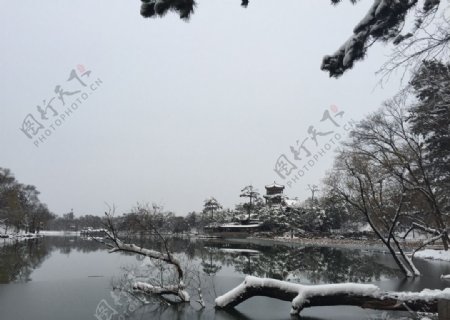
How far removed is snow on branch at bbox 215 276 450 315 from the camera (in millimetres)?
6902

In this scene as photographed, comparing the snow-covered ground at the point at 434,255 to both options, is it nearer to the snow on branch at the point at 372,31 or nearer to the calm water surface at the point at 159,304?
the calm water surface at the point at 159,304

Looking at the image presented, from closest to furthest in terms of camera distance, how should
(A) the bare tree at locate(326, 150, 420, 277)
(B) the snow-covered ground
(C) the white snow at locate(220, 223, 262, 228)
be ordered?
(A) the bare tree at locate(326, 150, 420, 277) → (B) the snow-covered ground → (C) the white snow at locate(220, 223, 262, 228)

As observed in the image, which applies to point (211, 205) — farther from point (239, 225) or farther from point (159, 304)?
point (159, 304)

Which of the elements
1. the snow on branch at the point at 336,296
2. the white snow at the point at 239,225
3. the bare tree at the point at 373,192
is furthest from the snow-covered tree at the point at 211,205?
the snow on branch at the point at 336,296

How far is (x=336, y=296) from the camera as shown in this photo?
25.0 ft

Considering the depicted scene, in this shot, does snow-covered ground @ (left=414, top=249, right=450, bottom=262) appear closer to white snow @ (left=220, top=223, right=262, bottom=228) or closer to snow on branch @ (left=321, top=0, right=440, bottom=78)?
snow on branch @ (left=321, top=0, right=440, bottom=78)

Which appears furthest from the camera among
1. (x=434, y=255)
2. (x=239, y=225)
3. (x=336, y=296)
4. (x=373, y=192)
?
(x=239, y=225)

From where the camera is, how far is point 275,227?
42.7 meters

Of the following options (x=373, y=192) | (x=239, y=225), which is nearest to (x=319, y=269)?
(x=373, y=192)

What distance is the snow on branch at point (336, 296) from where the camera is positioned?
22.6ft

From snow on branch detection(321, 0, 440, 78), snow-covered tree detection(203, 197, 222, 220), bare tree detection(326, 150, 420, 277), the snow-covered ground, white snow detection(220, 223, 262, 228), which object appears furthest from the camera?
snow-covered tree detection(203, 197, 222, 220)

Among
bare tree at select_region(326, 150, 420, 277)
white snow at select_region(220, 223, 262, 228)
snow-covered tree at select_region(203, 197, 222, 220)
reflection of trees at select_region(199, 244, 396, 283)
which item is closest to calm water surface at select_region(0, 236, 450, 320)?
reflection of trees at select_region(199, 244, 396, 283)

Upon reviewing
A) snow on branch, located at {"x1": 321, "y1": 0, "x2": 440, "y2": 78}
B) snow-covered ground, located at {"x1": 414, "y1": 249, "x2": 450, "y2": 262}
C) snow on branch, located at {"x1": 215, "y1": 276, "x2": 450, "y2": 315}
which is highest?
snow on branch, located at {"x1": 321, "y1": 0, "x2": 440, "y2": 78}

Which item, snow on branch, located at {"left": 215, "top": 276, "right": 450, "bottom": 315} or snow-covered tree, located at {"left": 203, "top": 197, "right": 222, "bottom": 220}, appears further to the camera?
snow-covered tree, located at {"left": 203, "top": 197, "right": 222, "bottom": 220}
